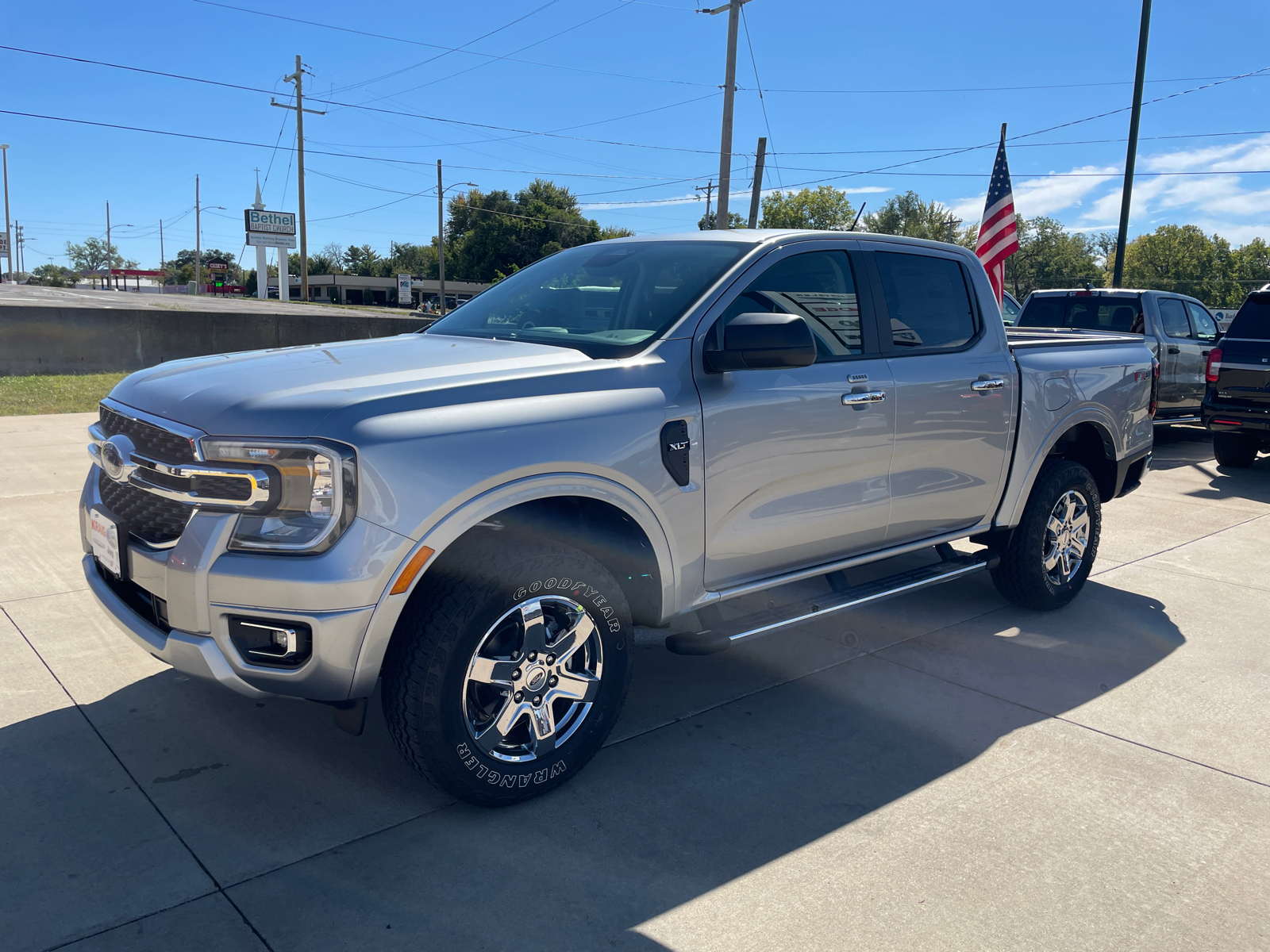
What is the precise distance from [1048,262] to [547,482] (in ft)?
381

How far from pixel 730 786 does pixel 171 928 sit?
174cm

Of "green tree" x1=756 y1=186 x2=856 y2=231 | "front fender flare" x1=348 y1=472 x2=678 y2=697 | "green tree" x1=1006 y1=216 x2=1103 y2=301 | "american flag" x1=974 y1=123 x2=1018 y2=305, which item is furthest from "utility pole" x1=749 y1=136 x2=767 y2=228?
"green tree" x1=1006 y1=216 x2=1103 y2=301

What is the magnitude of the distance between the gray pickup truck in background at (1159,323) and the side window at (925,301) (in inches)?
303

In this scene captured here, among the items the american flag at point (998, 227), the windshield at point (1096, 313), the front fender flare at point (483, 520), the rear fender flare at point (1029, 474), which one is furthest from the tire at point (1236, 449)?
the front fender flare at point (483, 520)

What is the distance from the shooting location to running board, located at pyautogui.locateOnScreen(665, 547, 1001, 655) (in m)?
3.49

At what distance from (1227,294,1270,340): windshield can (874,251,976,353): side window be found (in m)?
7.15

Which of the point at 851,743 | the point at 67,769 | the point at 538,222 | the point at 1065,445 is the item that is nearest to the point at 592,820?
the point at 851,743

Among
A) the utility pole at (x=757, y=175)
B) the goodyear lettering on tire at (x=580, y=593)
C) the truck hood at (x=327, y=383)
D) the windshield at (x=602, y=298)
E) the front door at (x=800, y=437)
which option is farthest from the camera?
the utility pole at (x=757, y=175)

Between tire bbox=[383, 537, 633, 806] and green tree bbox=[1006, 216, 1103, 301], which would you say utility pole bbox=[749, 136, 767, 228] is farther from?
green tree bbox=[1006, 216, 1103, 301]

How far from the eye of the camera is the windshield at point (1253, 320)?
1001 centimetres

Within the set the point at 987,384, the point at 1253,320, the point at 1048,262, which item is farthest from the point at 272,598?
the point at 1048,262

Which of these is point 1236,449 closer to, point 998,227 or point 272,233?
point 998,227

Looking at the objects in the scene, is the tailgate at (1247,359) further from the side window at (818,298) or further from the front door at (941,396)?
the side window at (818,298)

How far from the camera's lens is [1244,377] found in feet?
32.5
